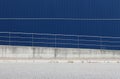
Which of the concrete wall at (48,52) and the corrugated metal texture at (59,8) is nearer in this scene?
the concrete wall at (48,52)

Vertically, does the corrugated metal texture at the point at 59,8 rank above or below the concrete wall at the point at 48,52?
above

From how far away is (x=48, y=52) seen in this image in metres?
21.6

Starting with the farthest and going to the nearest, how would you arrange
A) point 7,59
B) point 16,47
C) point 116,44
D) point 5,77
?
point 116,44 < point 16,47 < point 7,59 < point 5,77

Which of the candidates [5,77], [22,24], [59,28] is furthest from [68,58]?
[5,77]

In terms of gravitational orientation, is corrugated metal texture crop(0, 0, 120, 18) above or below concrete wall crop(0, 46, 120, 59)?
above

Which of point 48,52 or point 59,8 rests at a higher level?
point 59,8

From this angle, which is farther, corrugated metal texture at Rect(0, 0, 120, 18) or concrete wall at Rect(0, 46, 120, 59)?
corrugated metal texture at Rect(0, 0, 120, 18)

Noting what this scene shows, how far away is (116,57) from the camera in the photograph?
2206cm

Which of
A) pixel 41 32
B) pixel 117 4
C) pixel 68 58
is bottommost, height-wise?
pixel 68 58

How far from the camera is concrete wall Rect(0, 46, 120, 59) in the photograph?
834 inches

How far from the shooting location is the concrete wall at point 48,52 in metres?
21.2

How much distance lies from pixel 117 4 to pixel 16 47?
6.91 meters

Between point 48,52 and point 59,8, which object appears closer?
point 48,52

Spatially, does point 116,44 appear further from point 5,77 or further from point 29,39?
point 5,77
